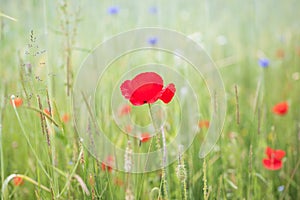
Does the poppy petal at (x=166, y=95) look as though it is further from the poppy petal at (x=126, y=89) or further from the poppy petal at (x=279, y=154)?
the poppy petal at (x=279, y=154)

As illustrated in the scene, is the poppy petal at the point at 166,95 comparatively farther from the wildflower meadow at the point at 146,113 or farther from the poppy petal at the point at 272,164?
the poppy petal at the point at 272,164

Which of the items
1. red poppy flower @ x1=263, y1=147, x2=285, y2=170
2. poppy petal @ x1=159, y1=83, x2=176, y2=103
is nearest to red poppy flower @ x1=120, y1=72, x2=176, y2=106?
poppy petal @ x1=159, y1=83, x2=176, y2=103

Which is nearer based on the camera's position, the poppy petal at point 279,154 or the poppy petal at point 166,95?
the poppy petal at point 166,95

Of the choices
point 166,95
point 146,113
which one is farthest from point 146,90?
point 146,113

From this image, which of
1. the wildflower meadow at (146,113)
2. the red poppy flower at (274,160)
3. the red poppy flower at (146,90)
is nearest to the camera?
the red poppy flower at (146,90)

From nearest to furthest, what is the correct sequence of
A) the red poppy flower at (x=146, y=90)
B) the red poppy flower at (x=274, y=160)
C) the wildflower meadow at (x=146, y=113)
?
the red poppy flower at (x=146, y=90) < the wildflower meadow at (x=146, y=113) < the red poppy flower at (x=274, y=160)

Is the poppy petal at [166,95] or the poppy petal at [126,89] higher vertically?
the poppy petal at [126,89]

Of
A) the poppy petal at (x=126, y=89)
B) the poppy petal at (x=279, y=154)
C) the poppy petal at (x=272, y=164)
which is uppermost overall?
the poppy petal at (x=126, y=89)

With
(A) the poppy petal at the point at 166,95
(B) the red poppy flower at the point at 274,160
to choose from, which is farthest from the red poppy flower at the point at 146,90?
(B) the red poppy flower at the point at 274,160

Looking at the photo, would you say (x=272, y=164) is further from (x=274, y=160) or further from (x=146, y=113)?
(x=146, y=113)

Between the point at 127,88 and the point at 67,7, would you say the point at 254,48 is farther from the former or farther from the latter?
the point at 127,88

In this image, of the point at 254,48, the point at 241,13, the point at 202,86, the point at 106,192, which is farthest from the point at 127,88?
the point at 241,13
